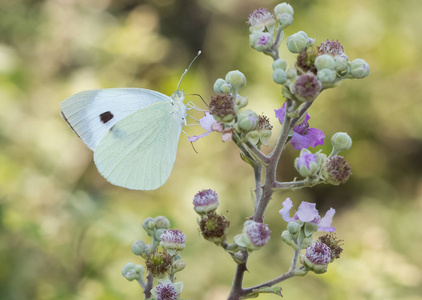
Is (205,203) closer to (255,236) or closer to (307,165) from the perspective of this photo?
(255,236)

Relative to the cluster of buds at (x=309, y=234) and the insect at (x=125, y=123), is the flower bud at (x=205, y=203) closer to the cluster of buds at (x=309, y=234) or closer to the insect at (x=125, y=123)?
the cluster of buds at (x=309, y=234)

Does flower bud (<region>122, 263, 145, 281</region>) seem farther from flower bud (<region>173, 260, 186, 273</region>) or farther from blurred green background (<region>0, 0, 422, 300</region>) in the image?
blurred green background (<region>0, 0, 422, 300</region>)

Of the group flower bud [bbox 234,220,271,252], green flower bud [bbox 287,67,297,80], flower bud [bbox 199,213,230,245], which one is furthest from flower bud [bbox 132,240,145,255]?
green flower bud [bbox 287,67,297,80]

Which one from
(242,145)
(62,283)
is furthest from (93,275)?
(242,145)

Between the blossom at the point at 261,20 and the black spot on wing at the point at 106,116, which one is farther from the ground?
the black spot on wing at the point at 106,116

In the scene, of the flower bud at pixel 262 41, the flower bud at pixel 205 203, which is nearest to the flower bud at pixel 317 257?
the flower bud at pixel 205 203

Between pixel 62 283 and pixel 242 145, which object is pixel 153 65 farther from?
pixel 242 145

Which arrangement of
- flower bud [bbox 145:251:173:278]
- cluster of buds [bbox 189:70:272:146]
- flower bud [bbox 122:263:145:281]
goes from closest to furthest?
cluster of buds [bbox 189:70:272:146] → flower bud [bbox 145:251:173:278] → flower bud [bbox 122:263:145:281]
